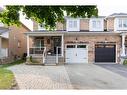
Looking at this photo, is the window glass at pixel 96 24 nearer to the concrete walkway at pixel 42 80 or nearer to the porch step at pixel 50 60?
the porch step at pixel 50 60

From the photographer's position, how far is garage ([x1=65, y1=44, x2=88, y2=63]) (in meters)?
27.2

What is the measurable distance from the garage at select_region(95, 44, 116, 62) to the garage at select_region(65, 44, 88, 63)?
1.31 metres

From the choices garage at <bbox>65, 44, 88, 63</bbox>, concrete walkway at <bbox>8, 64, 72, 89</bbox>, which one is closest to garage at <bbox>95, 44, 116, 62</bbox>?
garage at <bbox>65, 44, 88, 63</bbox>

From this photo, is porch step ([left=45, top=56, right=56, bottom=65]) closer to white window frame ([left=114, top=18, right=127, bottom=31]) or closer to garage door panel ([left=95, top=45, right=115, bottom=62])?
garage door panel ([left=95, top=45, right=115, bottom=62])

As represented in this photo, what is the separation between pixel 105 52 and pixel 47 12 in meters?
15.5

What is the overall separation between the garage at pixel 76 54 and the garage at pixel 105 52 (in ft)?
4.29

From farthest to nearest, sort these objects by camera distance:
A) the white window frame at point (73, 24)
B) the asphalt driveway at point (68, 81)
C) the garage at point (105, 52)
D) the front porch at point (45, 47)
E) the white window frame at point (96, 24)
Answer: the white window frame at point (96, 24) < the white window frame at point (73, 24) < the garage at point (105, 52) < the front porch at point (45, 47) < the asphalt driveway at point (68, 81)

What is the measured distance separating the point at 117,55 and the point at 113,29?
3437mm

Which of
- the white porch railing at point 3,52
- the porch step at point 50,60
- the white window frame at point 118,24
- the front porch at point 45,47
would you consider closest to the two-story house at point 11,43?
the white porch railing at point 3,52

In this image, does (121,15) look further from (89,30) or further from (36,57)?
(36,57)

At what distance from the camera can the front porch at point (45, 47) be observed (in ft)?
81.8
